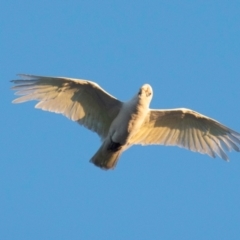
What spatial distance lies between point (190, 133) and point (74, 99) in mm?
3044

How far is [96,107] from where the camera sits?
77.6 ft

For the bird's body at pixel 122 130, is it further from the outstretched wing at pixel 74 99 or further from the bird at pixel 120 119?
the outstretched wing at pixel 74 99

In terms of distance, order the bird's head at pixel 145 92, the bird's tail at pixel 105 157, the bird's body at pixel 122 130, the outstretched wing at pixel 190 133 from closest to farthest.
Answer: the bird's head at pixel 145 92 → the bird's body at pixel 122 130 → the bird's tail at pixel 105 157 → the outstretched wing at pixel 190 133

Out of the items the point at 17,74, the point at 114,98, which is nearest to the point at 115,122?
the point at 114,98

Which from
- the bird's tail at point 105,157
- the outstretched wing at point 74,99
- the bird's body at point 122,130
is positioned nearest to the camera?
the bird's body at point 122,130

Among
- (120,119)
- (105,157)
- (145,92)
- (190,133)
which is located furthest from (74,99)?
(190,133)

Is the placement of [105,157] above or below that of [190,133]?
below

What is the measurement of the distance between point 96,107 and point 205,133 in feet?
9.16

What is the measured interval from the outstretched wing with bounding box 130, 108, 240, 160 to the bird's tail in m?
0.60

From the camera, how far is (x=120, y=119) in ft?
75.7

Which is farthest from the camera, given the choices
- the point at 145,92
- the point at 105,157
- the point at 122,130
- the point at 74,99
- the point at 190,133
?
the point at 190,133

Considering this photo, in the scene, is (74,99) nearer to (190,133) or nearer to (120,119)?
(120,119)

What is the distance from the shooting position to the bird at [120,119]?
22938 millimetres

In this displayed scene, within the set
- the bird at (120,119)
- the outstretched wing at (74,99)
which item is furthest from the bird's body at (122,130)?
the outstretched wing at (74,99)
